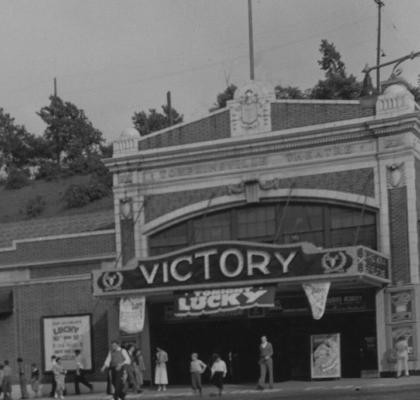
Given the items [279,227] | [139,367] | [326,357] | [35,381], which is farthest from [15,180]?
[326,357]

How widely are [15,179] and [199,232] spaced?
4312 cm

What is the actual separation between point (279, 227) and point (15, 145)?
51400mm

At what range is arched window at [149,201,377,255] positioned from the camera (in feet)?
122

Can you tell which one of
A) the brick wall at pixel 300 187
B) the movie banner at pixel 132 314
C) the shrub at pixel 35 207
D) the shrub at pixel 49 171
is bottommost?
the movie banner at pixel 132 314

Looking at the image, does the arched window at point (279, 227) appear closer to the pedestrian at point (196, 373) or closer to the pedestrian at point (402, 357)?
the pedestrian at point (402, 357)

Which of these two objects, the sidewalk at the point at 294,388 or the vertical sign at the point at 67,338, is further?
the vertical sign at the point at 67,338

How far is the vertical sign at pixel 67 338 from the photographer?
41.3 m

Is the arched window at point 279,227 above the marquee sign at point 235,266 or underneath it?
above

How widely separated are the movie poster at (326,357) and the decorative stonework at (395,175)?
512cm

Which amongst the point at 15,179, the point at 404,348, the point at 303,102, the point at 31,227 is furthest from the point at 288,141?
the point at 15,179

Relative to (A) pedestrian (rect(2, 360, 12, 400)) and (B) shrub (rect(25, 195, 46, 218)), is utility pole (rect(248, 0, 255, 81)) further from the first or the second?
(B) shrub (rect(25, 195, 46, 218))

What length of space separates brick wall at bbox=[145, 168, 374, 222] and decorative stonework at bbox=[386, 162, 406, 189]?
61cm

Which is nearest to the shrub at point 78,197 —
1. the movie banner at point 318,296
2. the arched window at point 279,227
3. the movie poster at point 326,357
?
the arched window at point 279,227

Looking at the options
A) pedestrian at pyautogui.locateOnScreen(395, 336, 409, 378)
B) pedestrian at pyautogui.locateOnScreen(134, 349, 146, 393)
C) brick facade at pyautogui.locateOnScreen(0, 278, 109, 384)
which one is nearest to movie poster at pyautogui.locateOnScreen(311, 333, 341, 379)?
pedestrian at pyautogui.locateOnScreen(395, 336, 409, 378)
